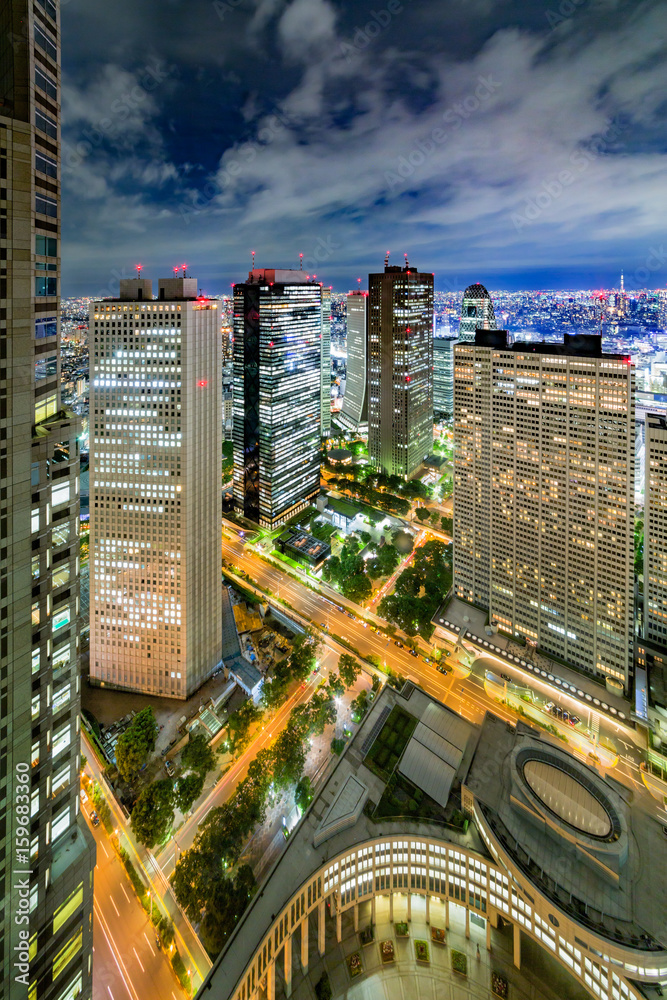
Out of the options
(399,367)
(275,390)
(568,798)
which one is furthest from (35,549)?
(399,367)

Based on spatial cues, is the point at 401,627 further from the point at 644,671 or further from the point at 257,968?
the point at 257,968

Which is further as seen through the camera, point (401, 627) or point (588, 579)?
point (401, 627)

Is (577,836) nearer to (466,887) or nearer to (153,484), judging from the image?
(466,887)

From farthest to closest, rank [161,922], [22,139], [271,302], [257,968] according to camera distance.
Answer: [271,302] < [161,922] < [257,968] < [22,139]

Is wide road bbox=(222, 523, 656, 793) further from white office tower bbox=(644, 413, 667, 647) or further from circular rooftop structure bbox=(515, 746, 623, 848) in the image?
white office tower bbox=(644, 413, 667, 647)

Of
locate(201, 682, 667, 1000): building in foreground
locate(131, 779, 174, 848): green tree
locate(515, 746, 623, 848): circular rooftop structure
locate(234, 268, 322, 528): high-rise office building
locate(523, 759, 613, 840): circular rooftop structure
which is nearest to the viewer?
locate(201, 682, 667, 1000): building in foreground

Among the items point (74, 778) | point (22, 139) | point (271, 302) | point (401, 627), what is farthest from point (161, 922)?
Result: point (271, 302)

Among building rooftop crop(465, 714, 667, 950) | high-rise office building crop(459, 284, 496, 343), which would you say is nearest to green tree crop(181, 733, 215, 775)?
building rooftop crop(465, 714, 667, 950)
